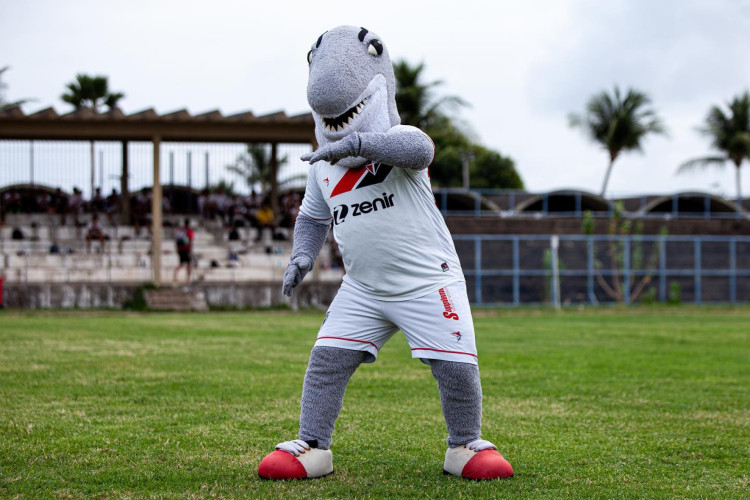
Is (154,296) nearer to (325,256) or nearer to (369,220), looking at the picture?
(325,256)

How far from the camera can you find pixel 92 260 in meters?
21.4

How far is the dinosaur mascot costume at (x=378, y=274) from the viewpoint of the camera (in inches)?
157

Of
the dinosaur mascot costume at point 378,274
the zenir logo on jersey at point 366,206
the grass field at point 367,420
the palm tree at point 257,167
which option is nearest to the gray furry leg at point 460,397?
the dinosaur mascot costume at point 378,274

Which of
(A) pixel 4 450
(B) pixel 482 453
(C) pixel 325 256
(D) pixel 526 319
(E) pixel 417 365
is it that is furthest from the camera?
(C) pixel 325 256

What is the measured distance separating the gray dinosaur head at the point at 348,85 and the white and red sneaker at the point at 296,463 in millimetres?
1346

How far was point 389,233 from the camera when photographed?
13.4 ft

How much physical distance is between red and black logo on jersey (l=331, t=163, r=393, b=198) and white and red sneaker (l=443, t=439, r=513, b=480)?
1.31 m

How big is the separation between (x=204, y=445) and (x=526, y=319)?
1430 cm

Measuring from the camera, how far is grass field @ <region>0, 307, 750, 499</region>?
3.74m

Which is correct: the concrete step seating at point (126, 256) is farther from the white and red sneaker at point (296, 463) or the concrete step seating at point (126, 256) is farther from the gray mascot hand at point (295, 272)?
the white and red sneaker at point (296, 463)

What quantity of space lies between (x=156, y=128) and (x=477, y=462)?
18.3 meters

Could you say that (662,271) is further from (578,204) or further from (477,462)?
(477,462)

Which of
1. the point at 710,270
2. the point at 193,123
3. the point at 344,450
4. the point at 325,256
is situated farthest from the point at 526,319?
the point at 344,450


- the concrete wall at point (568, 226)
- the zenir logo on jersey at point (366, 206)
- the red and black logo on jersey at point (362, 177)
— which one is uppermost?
the concrete wall at point (568, 226)
